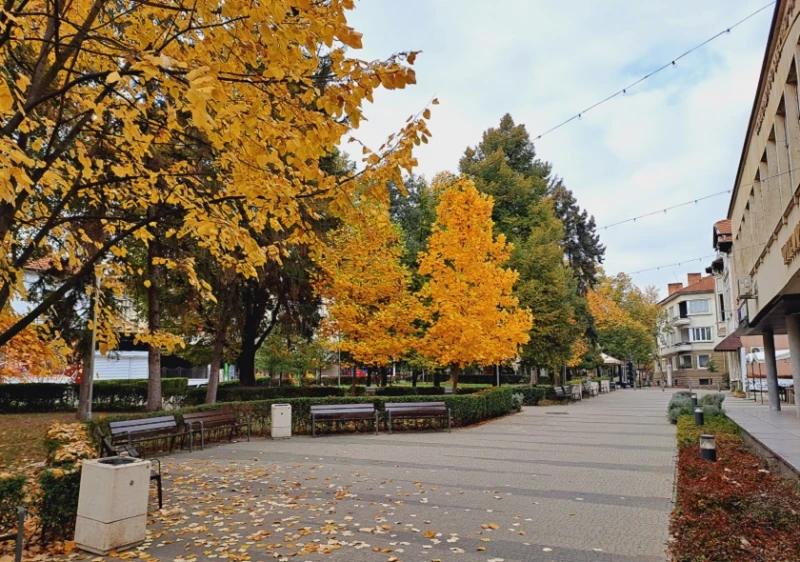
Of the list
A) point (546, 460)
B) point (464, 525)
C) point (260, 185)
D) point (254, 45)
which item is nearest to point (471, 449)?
point (546, 460)

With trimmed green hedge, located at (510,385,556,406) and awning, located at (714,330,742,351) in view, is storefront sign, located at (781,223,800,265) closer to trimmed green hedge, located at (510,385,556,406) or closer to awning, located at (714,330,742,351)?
trimmed green hedge, located at (510,385,556,406)

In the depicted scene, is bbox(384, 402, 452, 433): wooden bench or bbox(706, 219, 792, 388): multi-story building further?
bbox(706, 219, 792, 388): multi-story building

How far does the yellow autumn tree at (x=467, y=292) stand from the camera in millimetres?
17422

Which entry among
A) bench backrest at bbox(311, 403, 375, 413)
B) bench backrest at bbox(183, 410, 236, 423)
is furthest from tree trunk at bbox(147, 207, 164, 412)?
bench backrest at bbox(311, 403, 375, 413)

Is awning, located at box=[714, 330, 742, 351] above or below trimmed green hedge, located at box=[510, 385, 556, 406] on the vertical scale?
above

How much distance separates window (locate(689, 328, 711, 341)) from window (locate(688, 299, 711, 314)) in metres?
1.97

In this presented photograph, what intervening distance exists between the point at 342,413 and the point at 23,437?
353 inches

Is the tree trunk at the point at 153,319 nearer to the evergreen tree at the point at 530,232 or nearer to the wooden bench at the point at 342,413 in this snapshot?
the wooden bench at the point at 342,413

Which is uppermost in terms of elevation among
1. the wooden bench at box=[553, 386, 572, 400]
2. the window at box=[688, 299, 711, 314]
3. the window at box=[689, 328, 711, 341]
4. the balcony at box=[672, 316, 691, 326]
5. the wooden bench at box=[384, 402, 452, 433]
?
the window at box=[688, 299, 711, 314]

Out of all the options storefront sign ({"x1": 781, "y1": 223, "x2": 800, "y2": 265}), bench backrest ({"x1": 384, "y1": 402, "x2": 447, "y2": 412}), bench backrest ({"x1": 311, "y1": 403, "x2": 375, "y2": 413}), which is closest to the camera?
storefront sign ({"x1": 781, "y1": 223, "x2": 800, "y2": 265})

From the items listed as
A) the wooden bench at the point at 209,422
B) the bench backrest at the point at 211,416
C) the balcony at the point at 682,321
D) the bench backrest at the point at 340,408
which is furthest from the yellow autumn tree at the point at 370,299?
the balcony at the point at 682,321

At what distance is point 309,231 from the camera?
5.89 m

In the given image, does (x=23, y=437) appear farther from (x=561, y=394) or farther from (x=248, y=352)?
(x=561, y=394)

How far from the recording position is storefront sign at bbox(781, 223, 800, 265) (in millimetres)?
9914
